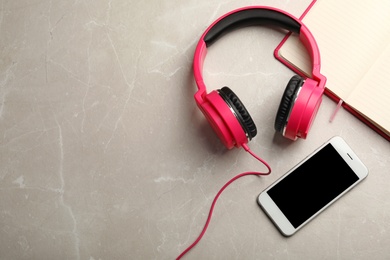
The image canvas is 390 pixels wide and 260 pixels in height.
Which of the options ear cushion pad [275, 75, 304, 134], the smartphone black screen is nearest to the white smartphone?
the smartphone black screen

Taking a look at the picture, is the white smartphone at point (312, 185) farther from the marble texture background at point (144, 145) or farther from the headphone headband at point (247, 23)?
the headphone headband at point (247, 23)

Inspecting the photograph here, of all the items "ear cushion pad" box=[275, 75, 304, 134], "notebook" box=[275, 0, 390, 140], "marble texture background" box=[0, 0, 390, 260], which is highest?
"notebook" box=[275, 0, 390, 140]

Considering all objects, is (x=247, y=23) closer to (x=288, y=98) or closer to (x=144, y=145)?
(x=288, y=98)

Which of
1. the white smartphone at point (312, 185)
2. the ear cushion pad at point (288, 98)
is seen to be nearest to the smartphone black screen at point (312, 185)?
the white smartphone at point (312, 185)

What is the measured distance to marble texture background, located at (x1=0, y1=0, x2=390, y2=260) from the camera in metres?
0.84

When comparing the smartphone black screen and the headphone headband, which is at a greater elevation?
the headphone headband

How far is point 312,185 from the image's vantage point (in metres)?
0.84

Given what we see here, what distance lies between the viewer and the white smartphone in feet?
2.72

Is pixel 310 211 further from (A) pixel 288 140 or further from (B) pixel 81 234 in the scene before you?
(B) pixel 81 234

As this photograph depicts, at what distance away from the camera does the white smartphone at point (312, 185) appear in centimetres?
83

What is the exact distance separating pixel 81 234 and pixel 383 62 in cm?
62

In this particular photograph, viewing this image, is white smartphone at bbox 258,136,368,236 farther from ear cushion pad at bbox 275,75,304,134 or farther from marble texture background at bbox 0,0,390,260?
ear cushion pad at bbox 275,75,304,134

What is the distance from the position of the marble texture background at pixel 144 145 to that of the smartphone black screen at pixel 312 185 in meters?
0.02

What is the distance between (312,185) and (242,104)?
0.66ft
